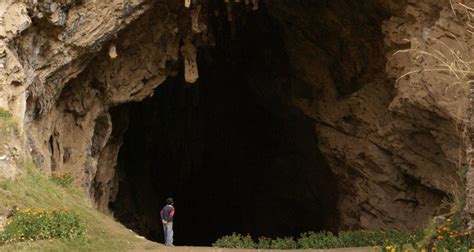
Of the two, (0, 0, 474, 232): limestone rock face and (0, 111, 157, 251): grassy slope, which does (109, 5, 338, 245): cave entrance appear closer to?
(0, 0, 474, 232): limestone rock face

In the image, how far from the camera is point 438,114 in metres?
16.2

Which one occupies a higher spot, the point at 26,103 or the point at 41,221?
the point at 26,103

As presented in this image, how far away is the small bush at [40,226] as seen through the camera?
36.9 feet

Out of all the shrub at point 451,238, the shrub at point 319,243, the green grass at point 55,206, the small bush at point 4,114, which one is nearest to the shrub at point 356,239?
the shrub at point 319,243

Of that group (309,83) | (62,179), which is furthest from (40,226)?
(309,83)

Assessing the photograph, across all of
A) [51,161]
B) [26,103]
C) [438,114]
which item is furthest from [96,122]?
[438,114]

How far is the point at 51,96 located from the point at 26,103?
158 cm

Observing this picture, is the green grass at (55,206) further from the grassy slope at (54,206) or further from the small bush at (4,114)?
the small bush at (4,114)

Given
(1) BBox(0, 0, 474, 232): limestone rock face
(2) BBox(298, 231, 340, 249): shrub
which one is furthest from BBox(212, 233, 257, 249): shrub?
(1) BBox(0, 0, 474, 232): limestone rock face

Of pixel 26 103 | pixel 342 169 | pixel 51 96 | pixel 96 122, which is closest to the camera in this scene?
pixel 26 103

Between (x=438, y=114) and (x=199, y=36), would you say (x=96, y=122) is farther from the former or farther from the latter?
(x=438, y=114)

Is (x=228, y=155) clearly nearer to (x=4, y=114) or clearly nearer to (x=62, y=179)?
(x=62, y=179)

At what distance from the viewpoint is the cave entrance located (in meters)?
27.3

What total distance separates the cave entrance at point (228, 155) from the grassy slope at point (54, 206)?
9.72 meters
